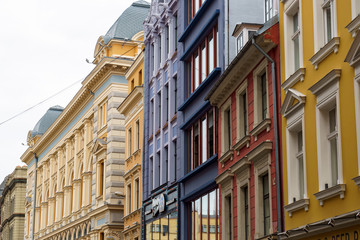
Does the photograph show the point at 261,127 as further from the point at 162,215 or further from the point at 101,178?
the point at 101,178

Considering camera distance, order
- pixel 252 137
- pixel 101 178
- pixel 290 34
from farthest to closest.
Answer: pixel 101 178, pixel 252 137, pixel 290 34

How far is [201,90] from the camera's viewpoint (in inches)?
1292

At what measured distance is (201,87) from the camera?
3247 cm

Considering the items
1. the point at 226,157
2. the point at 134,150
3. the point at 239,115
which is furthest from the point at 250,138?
the point at 134,150

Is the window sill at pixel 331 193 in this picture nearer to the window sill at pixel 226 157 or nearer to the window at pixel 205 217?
the window sill at pixel 226 157

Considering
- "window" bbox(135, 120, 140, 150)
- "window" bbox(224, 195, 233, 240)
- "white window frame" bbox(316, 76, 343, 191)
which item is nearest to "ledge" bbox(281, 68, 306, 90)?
"white window frame" bbox(316, 76, 343, 191)

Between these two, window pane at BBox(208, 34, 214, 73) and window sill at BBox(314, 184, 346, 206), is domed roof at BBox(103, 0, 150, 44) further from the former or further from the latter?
window sill at BBox(314, 184, 346, 206)

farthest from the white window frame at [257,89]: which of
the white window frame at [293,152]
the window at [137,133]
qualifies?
the window at [137,133]

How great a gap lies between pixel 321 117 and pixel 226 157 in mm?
9130

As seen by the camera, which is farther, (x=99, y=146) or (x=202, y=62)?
(x=99, y=146)

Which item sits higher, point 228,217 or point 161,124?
point 161,124

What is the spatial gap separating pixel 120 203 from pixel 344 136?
34.5 metres

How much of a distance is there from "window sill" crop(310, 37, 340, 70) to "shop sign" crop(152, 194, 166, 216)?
20.4m

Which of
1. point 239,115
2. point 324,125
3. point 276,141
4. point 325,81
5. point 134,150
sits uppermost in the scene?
point 134,150
